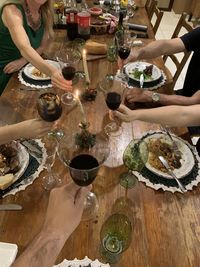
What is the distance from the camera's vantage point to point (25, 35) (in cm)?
172

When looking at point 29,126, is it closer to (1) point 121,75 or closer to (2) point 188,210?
(2) point 188,210

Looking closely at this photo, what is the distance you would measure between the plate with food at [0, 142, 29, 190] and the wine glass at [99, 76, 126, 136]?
441 mm

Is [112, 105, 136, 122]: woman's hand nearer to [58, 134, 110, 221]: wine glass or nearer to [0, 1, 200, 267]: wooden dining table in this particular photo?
[0, 1, 200, 267]: wooden dining table

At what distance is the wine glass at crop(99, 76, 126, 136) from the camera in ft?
4.38

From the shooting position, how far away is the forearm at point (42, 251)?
2.66ft

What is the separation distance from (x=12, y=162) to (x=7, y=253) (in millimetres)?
388

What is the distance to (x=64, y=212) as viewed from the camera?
0.87 metres

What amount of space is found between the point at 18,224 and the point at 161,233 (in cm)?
53

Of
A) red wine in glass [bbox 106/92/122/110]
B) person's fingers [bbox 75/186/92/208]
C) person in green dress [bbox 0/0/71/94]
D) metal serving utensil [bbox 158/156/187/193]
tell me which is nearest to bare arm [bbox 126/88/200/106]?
red wine in glass [bbox 106/92/122/110]

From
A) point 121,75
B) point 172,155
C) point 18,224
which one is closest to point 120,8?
point 121,75

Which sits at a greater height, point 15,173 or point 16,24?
point 16,24

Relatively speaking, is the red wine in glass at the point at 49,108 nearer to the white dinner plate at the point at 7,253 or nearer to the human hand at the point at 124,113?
the human hand at the point at 124,113

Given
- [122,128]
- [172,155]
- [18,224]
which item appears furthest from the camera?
[122,128]

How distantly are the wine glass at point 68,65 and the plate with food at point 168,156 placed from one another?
55cm
